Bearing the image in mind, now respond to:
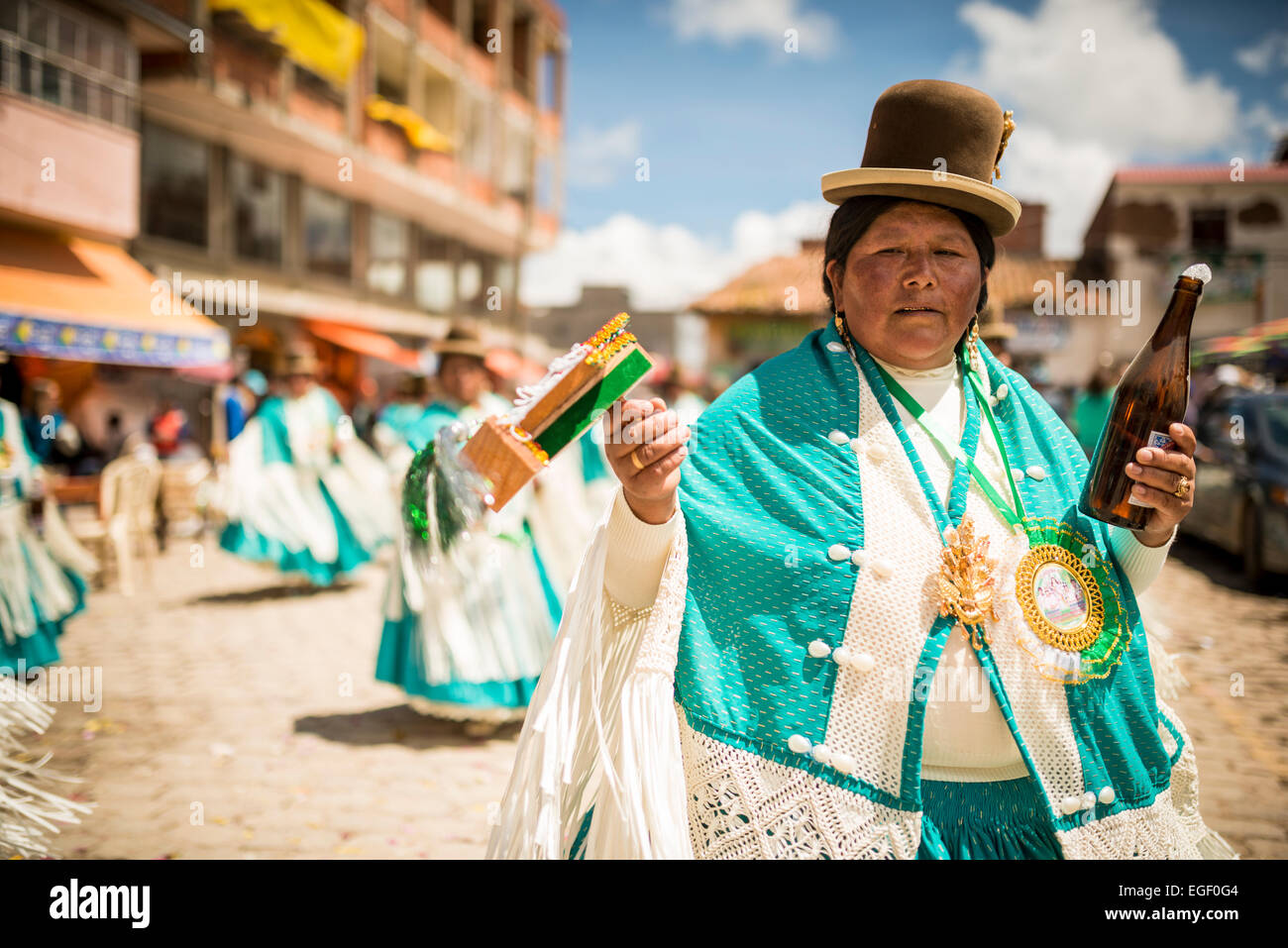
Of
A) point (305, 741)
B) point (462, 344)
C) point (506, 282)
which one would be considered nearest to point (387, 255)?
point (506, 282)

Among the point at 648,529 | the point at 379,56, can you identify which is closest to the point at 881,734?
the point at 648,529

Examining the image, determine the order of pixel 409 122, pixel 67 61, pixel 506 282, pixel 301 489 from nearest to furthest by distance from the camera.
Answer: pixel 301 489
pixel 67 61
pixel 409 122
pixel 506 282

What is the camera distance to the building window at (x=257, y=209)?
19.1m

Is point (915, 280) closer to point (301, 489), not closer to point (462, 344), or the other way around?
point (462, 344)

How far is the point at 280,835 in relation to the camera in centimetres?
373

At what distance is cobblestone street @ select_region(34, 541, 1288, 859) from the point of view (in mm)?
3752

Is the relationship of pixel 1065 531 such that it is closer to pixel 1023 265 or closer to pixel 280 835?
pixel 280 835

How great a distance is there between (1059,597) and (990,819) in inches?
17.4

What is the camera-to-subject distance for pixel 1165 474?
5.67 ft

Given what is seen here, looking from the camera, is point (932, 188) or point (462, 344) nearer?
point (932, 188)

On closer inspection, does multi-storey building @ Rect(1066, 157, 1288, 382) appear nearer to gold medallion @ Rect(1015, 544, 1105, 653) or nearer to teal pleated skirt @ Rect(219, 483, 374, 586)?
teal pleated skirt @ Rect(219, 483, 374, 586)

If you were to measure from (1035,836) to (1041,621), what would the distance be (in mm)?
403

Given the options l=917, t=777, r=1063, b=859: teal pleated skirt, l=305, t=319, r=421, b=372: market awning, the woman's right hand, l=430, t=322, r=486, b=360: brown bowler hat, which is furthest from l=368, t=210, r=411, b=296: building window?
l=917, t=777, r=1063, b=859: teal pleated skirt

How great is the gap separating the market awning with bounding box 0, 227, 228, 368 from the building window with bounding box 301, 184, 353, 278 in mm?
6775
